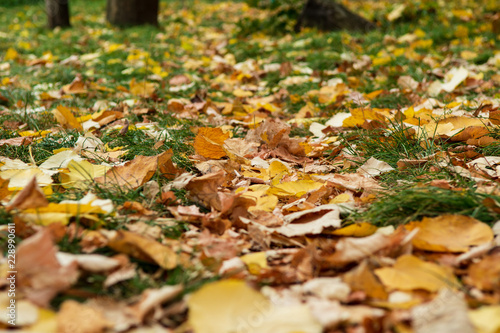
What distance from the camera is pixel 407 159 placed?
1.76 meters

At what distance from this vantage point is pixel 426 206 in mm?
1294

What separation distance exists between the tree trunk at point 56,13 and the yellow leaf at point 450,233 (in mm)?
7773

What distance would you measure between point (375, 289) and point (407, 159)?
93cm

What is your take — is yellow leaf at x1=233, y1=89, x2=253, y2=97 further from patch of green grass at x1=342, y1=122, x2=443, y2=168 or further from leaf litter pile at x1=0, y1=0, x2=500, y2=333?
patch of green grass at x1=342, y1=122, x2=443, y2=168

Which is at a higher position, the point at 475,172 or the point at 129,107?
the point at 475,172

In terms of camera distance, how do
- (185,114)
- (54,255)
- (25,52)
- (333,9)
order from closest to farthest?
1. (54,255)
2. (185,114)
3. (25,52)
4. (333,9)

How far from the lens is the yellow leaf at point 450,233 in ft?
3.70

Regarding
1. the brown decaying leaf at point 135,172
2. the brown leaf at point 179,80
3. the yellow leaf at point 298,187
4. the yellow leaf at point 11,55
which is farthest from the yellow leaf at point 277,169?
Answer: the yellow leaf at point 11,55

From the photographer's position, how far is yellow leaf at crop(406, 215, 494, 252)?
1127 mm

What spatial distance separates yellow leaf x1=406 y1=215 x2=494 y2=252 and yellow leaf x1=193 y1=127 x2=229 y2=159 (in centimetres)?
103

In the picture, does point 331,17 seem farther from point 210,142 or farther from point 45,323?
point 45,323

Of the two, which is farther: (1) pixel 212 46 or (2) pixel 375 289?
(1) pixel 212 46

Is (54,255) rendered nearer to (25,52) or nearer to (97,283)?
(97,283)

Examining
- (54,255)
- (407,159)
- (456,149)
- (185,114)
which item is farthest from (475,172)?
(185,114)
